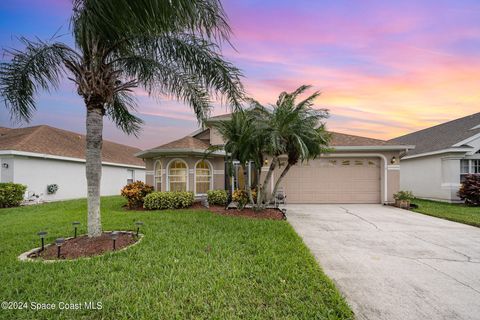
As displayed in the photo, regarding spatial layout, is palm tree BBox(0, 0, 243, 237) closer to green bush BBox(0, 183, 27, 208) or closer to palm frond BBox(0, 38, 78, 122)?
palm frond BBox(0, 38, 78, 122)

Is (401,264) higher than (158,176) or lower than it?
lower

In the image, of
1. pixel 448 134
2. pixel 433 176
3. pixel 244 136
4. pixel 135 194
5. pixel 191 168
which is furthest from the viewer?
pixel 448 134

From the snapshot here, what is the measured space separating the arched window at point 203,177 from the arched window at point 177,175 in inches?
23.6

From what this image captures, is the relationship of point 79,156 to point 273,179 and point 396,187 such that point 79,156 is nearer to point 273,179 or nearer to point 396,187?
point 273,179

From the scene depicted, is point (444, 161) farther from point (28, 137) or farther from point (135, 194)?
point (28, 137)

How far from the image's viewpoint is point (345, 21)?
27.4ft

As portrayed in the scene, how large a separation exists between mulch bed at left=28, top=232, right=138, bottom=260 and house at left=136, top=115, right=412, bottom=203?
6.80m

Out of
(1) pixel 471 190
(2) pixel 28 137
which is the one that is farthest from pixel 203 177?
(1) pixel 471 190

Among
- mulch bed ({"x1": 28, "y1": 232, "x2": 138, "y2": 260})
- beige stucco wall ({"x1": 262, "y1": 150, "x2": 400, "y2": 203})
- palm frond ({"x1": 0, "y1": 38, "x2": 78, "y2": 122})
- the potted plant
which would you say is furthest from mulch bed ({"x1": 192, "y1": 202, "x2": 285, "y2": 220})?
palm frond ({"x1": 0, "y1": 38, "x2": 78, "y2": 122})

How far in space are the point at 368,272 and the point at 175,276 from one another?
3.36 meters

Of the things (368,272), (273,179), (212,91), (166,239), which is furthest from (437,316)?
(273,179)

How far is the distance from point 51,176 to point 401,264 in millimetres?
18606

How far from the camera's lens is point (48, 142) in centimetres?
1636

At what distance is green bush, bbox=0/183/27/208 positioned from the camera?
12.2m
